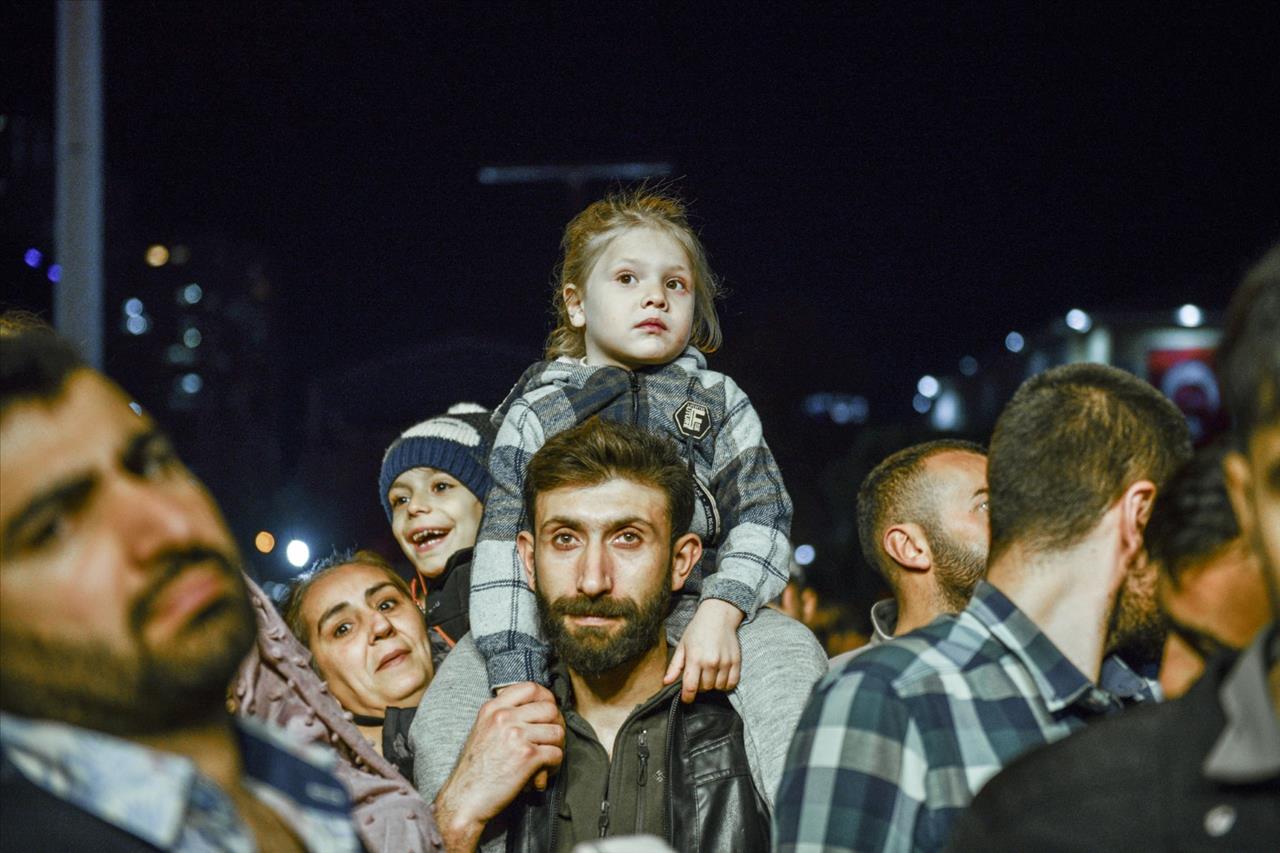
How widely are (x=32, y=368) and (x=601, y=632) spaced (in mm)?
2163

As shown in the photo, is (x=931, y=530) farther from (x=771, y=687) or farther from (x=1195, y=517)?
(x=1195, y=517)

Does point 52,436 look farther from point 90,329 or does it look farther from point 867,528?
point 90,329

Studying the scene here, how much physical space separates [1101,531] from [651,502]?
1.38 m

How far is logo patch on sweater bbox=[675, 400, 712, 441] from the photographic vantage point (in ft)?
14.2

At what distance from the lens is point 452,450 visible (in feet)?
17.7

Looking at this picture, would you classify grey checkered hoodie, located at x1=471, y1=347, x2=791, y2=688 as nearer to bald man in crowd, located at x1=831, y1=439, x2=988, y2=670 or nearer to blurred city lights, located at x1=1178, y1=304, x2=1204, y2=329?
bald man in crowd, located at x1=831, y1=439, x2=988, y2=670

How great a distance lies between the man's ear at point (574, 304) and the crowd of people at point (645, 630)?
1cm

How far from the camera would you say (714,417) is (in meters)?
4.41

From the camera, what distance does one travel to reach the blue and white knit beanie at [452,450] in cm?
538

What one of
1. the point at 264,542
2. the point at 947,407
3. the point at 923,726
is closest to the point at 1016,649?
the point at 923,726

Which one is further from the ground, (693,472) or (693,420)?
(693,420)

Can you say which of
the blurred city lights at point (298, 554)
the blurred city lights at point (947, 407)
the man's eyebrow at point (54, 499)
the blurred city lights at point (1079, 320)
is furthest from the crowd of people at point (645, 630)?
the blurred city lights at point (947, 407)

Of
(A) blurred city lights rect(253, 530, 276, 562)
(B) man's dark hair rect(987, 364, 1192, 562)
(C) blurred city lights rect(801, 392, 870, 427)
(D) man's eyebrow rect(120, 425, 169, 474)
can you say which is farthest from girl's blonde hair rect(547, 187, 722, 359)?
(C) blurred city lights rect(801, 392, 870, 427)

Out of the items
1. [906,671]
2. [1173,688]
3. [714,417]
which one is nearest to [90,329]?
[714,417]
